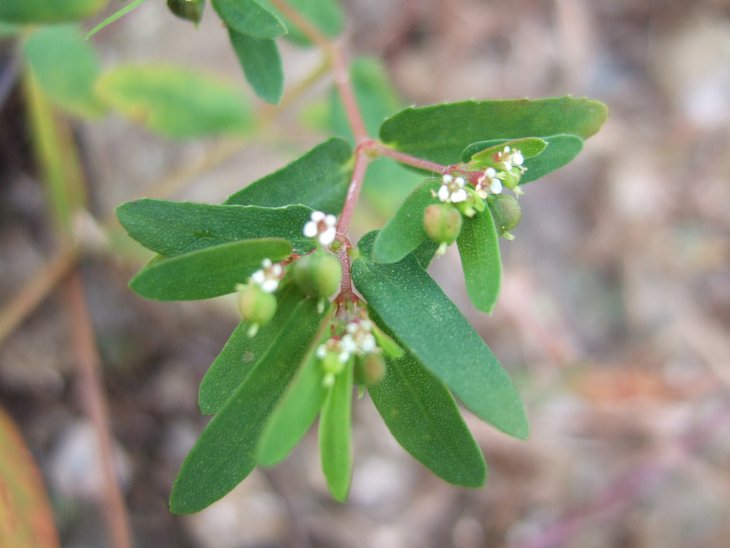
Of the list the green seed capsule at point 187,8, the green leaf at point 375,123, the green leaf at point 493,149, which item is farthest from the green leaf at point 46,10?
the green leaf at point 493,149

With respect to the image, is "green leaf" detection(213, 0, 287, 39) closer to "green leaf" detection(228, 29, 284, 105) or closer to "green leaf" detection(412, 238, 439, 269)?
"green leaf" detection(228, 29, 284, 105)

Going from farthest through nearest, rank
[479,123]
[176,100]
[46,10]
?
[176,100] < [46,10] < [479,123]

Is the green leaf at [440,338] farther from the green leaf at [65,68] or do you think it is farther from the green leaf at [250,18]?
the green leaf at [65,68]

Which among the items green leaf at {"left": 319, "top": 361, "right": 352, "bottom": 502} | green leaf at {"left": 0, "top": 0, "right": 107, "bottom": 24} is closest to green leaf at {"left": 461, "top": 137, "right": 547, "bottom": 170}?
green leaf at {"left": 319, "top": 361, "right": 352, "bottom": 502}

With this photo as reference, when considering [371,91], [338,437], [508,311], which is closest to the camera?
[338,437]

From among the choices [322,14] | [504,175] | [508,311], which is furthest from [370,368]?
[508,311]

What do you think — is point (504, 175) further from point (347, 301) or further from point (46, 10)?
point (46, 10)
